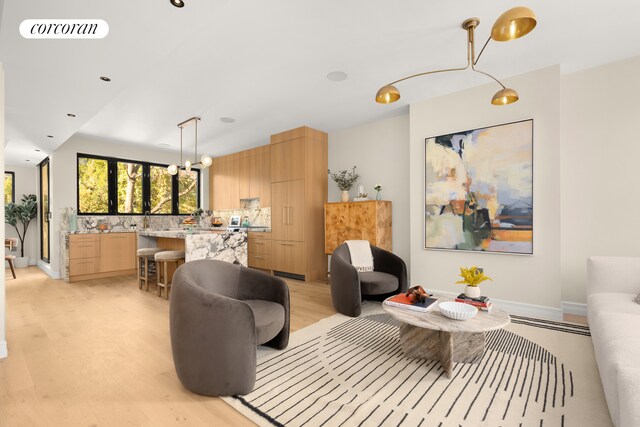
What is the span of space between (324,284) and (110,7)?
4421 mm

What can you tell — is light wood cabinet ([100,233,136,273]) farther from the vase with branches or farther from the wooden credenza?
the wooden credenza

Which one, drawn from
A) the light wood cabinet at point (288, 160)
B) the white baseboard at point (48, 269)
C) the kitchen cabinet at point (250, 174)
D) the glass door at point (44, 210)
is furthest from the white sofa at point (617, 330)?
the glass door at point (44, 210)

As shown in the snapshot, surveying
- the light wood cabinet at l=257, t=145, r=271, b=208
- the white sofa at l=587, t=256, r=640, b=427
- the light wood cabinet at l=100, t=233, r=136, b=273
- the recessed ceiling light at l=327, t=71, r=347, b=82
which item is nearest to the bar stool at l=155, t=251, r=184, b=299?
the light wood cabinet at l=100, t=233, r=136, b=273

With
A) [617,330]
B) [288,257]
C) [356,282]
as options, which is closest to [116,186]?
[288,257]

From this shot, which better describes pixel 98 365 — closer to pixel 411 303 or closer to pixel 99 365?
pixel 99 365

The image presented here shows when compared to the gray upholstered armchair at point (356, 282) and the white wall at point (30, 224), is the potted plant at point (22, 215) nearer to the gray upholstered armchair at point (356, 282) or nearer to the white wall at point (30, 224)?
the white wall at point (30, 224)

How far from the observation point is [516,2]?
7.91ft

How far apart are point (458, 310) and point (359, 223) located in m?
2.71

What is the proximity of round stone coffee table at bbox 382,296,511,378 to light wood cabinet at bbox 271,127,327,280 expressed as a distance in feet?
10.3

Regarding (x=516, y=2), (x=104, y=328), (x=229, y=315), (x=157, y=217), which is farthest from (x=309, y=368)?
(x=157, y=217)

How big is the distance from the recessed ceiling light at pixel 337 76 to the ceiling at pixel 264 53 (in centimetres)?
8

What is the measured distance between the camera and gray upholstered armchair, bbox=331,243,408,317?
11.4 ft

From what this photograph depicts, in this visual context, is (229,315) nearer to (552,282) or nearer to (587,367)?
(587,367)

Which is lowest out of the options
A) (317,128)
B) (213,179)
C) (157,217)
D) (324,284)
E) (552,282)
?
(324,284)
